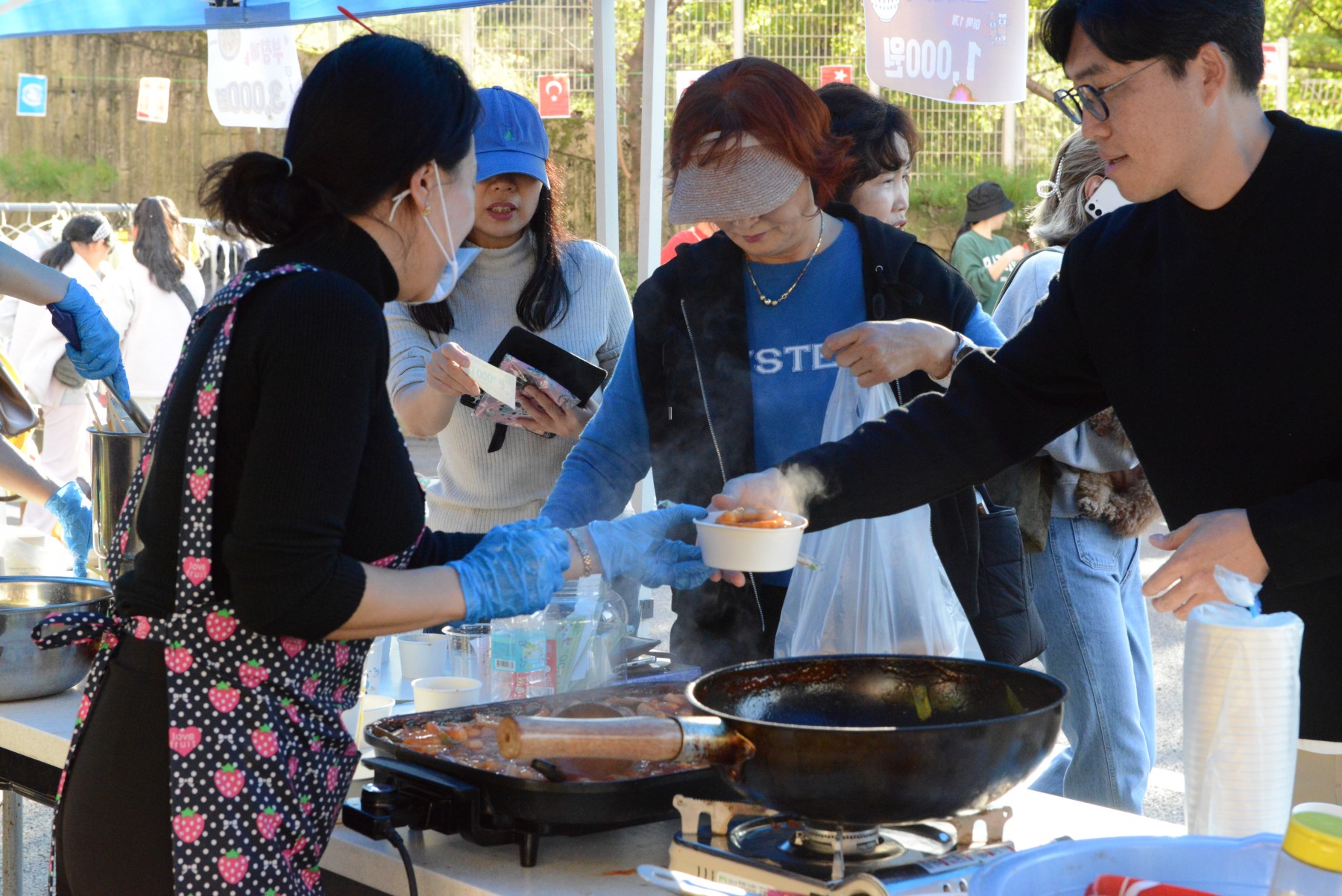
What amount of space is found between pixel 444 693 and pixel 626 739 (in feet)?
2.52

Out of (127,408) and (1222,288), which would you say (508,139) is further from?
(1222,288)

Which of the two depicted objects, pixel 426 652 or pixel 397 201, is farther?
pixel 426 652

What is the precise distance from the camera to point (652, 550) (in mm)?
1993

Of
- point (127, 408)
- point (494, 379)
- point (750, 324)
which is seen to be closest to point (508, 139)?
point (494, 379)

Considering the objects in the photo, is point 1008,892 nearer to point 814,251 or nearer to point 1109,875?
point 1109,875

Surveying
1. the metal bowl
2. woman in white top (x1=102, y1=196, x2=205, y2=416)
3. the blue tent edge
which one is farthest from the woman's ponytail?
woman in white top (x1=102, y1=196, x2=205, y2=416)

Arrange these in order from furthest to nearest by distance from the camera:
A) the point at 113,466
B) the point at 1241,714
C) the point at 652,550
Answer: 1. the point at 113,466
2. the point at 652,550
3. the point at 1241,714

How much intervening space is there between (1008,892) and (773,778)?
34 centimetres

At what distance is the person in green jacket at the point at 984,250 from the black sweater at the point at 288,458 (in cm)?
862

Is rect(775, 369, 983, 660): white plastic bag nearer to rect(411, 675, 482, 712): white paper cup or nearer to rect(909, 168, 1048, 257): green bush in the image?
rect(411, 675, 482, 712): white paper cup

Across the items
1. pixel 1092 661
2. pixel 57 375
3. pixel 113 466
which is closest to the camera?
pixel 113 466

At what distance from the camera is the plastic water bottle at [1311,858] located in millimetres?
876

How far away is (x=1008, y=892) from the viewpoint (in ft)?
3.40

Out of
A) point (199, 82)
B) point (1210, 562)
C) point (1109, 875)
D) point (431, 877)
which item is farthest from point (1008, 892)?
point (199, 82)
